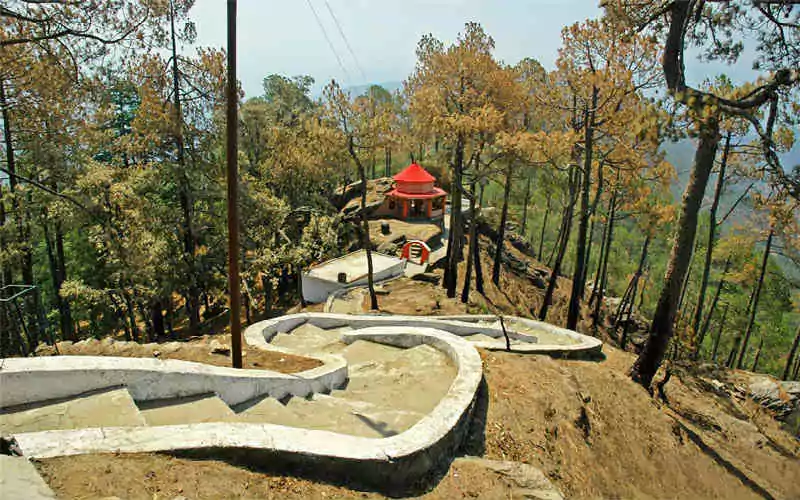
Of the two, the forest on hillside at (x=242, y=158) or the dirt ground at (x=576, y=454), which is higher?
the forest on hillside at (x=242, y=158)

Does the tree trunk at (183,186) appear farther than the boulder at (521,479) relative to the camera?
Yes

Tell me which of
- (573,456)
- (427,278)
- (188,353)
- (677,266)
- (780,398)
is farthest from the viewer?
(427,278)

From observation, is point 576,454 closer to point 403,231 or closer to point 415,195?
point 403,231

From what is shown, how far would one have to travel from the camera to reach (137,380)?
17.4 feet

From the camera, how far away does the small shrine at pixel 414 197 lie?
31.1 meters

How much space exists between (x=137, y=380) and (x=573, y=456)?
613 cm

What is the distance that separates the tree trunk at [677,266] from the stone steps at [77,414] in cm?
944

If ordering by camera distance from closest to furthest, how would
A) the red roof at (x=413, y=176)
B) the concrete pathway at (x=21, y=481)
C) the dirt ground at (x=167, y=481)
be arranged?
the concrete pathway at (x=21, y=481) < the dirt ground at (x=167, y=481) < the red roof at (x=413, y=176)

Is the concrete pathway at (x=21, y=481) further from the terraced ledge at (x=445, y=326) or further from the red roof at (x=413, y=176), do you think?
the red roof at (x=413, y=176)

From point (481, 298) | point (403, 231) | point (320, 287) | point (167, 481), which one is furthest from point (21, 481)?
point (403, 231)

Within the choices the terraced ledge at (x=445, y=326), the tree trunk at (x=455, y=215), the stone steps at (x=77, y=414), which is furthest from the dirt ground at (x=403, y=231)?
the stone steps at (x=77, y=414)

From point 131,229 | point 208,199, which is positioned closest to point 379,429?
point 208,199

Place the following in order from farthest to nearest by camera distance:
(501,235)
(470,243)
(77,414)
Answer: (501,235) < (470,243) < (77,414)

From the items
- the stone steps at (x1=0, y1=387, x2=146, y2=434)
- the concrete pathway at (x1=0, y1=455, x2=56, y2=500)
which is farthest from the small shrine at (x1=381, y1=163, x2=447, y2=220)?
the concrete pathway at (x1=0, y1=455, x2=56, y2=500)
